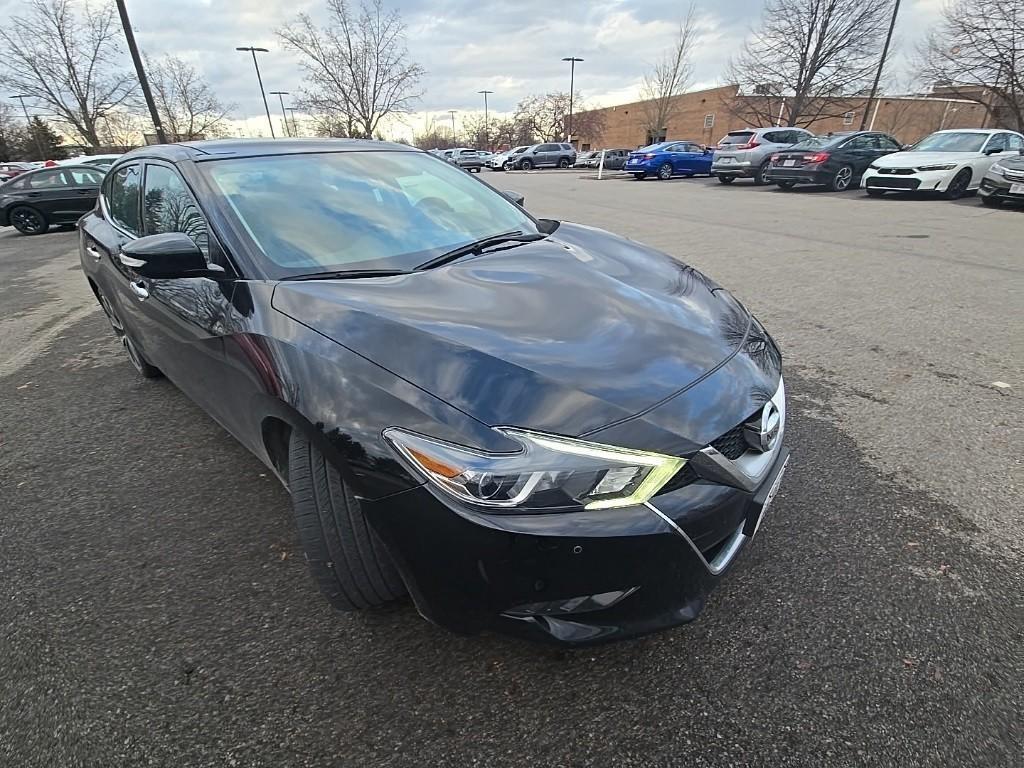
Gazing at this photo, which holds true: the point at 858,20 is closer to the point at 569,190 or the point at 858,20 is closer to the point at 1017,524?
the point at 569,190

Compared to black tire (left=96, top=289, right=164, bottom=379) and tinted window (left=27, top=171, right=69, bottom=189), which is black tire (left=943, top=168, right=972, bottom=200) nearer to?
black tire (left=96, top=289, right=164, bottom=379)

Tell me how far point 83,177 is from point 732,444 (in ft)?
52.6

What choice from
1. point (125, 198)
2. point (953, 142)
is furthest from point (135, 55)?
point (953, 142)

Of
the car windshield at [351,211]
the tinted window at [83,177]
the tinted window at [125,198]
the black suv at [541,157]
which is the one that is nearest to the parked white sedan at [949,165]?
the car windshield at [351,211]

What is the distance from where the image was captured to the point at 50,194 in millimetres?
12766

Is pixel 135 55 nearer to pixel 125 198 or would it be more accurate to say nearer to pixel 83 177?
pixel 83 177

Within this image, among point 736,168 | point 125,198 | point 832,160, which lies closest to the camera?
point 125,198

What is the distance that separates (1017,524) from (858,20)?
36970 millimetres

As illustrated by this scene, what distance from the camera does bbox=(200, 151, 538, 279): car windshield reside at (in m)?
2.21

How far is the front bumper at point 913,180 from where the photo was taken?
12.9 m

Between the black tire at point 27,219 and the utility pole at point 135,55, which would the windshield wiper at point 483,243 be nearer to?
the black tire at point 27,219

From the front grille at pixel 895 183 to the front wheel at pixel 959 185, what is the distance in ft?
2.55

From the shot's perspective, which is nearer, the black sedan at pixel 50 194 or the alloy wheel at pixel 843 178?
the black sedan at pixel 50 194

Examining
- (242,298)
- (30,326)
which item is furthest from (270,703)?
(30,326)
